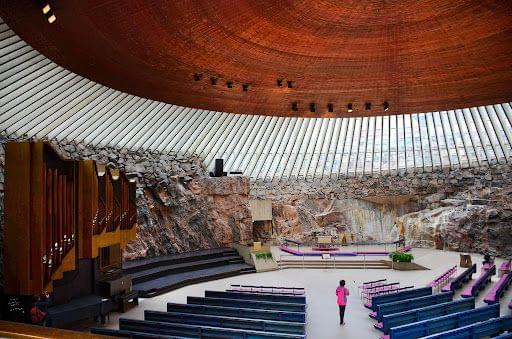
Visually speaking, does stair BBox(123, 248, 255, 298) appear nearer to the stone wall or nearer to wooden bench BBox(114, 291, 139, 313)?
wooden bench BBox(114, 291, 139, 313)

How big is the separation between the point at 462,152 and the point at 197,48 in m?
21.6

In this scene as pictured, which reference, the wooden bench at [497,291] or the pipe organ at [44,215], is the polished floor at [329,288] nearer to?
the wooden bench at [497,291]

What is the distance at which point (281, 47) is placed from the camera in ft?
40.5

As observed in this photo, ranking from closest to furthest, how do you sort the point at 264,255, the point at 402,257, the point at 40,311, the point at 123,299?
the point at 40,311
the point at 123,299
the point at 402,257
the point at 264,255

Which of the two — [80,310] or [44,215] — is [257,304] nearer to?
→ [80,310]

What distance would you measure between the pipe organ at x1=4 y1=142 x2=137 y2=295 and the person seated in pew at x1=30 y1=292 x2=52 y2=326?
489 mm

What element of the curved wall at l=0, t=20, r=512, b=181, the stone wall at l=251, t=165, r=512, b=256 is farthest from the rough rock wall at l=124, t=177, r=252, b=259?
the stone wall at l=251, t=165, r=512, b=256

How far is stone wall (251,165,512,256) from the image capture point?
78.4ft

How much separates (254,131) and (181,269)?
456 inches

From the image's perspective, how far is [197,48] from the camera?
12.0 meters

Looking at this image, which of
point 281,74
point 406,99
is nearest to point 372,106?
point 406,99

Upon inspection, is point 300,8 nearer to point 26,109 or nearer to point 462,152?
point 26,109

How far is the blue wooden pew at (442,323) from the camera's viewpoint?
727cm

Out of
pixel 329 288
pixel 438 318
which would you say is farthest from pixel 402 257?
pixel 438 318
